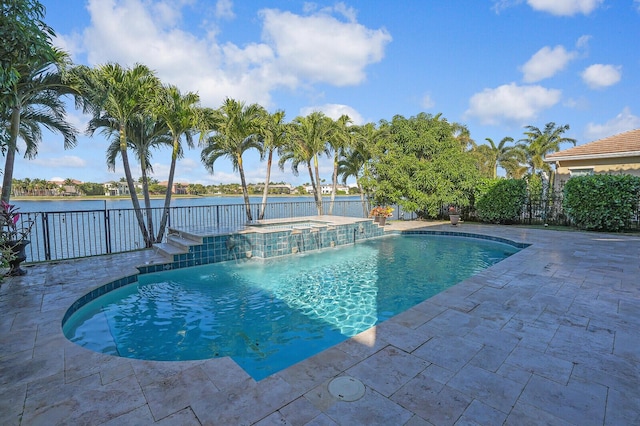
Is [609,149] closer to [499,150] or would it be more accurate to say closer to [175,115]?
[499,150]

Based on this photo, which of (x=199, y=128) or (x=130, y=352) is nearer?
(x=130, y=352)

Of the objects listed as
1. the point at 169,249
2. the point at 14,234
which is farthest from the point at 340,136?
the point at 14,234

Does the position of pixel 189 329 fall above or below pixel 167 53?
below

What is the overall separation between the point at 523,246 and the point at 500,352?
716cm

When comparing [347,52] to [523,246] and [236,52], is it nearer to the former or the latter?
[236,52]

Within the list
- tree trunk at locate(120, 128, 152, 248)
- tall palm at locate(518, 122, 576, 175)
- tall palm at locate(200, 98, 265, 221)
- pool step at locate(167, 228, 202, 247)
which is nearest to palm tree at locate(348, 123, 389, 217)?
tall palm at locate(200, 98, 265, 221)

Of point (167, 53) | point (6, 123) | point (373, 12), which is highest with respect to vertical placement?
point (373, 12)

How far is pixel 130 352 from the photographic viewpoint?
349 cm

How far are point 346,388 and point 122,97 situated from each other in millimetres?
8885

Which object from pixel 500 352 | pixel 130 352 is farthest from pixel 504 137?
pixel 130 352

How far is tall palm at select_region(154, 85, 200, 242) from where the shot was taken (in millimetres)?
8828

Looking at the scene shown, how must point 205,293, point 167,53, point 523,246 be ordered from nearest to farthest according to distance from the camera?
point 205,293 → point 523,246 → point 167,53

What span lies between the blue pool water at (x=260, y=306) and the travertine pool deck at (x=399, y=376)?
0.72 m

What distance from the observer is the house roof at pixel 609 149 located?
11484 millimetres
